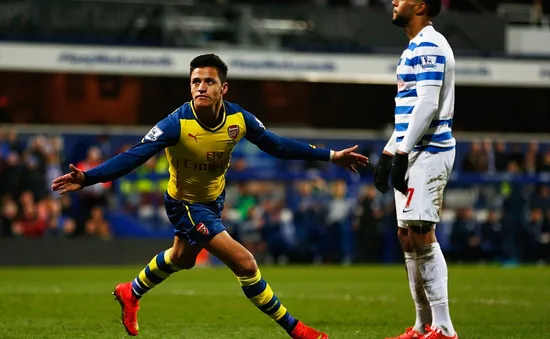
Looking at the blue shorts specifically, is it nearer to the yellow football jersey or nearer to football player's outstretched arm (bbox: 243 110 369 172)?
the yellow football jersey

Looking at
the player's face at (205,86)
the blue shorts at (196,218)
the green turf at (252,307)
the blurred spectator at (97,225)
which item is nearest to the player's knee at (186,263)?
the blue shorts at (196,218)

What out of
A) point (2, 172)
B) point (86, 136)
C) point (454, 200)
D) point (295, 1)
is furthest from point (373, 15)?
point (2, 172)

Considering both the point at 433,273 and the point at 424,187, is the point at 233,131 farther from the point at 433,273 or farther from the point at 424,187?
the point at 433,273

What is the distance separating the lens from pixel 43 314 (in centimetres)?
1049

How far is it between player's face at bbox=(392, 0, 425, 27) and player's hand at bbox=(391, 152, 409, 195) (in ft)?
3.33

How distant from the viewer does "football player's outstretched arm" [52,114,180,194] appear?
702 cm

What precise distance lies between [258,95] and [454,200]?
7.82m

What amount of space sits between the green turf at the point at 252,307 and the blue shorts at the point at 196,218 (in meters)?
1.08

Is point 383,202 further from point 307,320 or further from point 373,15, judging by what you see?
point 307,320

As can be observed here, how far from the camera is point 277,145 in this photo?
7840mm

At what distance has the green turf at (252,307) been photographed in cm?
899

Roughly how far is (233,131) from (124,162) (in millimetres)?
880

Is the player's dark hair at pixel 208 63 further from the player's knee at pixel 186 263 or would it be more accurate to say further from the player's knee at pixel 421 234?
the player's knee at pixel 421 234

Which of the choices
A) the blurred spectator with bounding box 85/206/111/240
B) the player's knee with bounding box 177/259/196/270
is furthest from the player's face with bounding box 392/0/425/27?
the blurred spectator with bounding box 85/206/111/240
